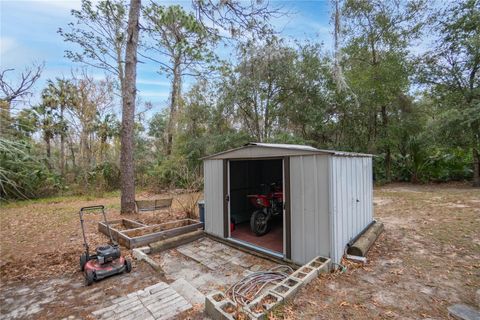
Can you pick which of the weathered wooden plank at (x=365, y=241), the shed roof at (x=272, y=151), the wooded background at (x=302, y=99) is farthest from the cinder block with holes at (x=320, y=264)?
the wooded background at (x=302, y=99)

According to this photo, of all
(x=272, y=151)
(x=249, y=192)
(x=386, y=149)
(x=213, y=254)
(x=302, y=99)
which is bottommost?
(x=213, y=254)

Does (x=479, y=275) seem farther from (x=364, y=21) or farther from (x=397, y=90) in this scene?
(x=364, y=21)

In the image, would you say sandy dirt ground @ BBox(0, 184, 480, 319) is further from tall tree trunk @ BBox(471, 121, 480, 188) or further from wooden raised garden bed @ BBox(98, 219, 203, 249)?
tall tree trunk @ BBox(471, 121, 480, 188)

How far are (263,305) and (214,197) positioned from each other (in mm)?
2763

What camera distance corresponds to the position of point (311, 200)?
3391 mm

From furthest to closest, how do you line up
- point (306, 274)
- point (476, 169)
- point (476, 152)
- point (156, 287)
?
1. point (476, 169)
2. point (476, 152)
3. point (156, 287)
4. point (306, 274)

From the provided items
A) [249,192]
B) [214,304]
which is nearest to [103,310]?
[214,304]

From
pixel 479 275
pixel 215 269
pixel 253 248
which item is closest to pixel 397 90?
pixel 479 275

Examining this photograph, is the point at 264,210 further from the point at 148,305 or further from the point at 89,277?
the point at 89,277

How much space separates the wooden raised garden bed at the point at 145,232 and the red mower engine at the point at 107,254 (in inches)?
40.0

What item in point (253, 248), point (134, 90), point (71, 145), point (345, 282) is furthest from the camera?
point (71, 145)

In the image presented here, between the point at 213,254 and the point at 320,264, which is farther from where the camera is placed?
the point at 213,254

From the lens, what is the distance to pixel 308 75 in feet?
37.9

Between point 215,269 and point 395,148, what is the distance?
1199cm
